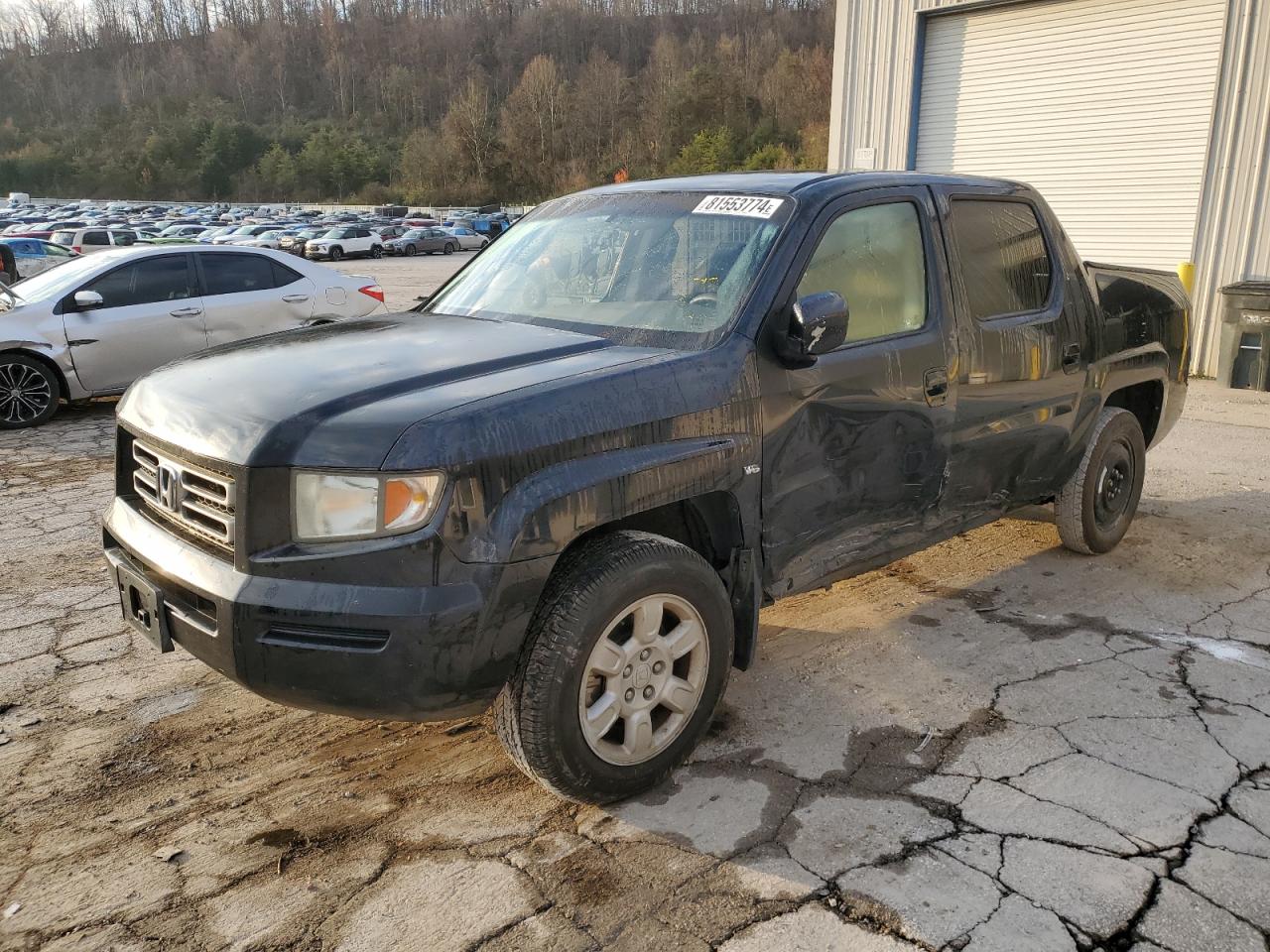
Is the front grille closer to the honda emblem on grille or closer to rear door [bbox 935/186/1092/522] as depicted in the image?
the honda emblem on grille

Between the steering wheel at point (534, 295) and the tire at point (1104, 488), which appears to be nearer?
the steering wheel at point (534, 295)

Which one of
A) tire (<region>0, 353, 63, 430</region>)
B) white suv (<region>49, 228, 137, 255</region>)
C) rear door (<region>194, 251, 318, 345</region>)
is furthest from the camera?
white suv (<region>49, 228, 137, 255</region>)

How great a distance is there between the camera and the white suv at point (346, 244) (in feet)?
135

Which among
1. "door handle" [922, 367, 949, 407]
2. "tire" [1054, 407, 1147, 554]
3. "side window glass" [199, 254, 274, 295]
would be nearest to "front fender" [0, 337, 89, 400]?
"side window glass" [199, 254, 274, 295]

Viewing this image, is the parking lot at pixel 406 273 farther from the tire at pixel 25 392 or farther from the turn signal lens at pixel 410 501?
the turn signal lens at pixel 410 501

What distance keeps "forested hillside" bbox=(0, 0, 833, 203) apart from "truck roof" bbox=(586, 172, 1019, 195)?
219 ft

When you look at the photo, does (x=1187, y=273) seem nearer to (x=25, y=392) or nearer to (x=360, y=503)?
(x=360, y=503)

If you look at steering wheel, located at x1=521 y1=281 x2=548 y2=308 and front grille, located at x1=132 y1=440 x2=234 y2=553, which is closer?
front grille, located at x1=132 y1=440 x2=234 y2=553

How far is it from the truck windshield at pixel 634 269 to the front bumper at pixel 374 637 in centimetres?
111

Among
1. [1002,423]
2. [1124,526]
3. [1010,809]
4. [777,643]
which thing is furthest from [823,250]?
[1124,526]

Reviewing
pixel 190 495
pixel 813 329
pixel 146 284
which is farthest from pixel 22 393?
pixel 813 329

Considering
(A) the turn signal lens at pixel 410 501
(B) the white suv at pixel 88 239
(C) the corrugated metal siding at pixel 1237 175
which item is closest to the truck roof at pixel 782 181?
(A) the turn signal lens at pixel 410 501

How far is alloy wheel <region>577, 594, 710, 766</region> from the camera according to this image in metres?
2.86

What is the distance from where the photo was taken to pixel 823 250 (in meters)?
3.53
